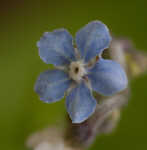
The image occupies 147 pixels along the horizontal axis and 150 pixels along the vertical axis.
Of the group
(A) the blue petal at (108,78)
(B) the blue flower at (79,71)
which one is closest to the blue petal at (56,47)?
(B) the blue flower at (79,71)

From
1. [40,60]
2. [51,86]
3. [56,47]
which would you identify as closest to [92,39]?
[56,47]

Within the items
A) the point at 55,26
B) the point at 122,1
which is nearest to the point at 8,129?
the point at 55,26

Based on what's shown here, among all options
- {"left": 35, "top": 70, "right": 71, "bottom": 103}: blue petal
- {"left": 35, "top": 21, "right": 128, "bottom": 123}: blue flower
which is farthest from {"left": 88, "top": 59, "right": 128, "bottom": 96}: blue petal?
{"left": 35, "top": 70, "right": 71, "bottom": 103}: blue petal

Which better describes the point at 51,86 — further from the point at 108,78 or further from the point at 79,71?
the point at 108,78

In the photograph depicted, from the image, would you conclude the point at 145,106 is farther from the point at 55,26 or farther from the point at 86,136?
the point at 86,136

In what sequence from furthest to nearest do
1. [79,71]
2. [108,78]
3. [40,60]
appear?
1. [40,60]
2. [79,71]
3. [108,78]

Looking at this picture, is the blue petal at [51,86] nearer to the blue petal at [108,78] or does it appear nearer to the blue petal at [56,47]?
the blue petal at [56,47]
